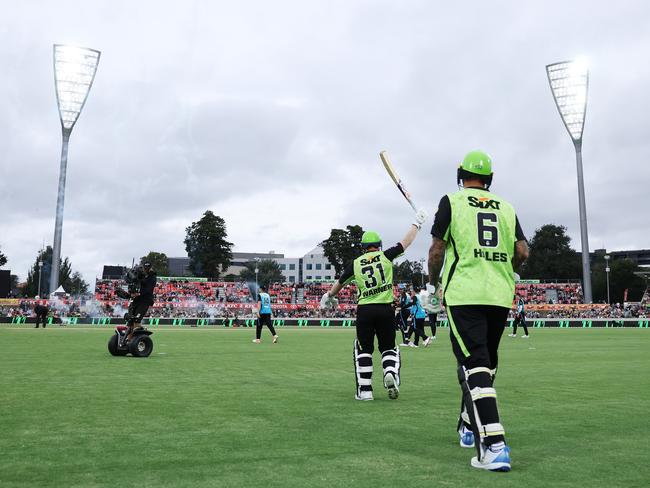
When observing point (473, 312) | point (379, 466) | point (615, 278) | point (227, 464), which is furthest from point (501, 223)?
point (615, 278)

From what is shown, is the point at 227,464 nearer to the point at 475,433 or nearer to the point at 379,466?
the point at 379,466

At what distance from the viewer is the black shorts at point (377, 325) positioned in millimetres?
8211

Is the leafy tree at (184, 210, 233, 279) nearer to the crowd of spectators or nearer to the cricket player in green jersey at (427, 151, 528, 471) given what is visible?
the crowd of spectators

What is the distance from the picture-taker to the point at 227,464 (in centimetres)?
410

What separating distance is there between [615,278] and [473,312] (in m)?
120

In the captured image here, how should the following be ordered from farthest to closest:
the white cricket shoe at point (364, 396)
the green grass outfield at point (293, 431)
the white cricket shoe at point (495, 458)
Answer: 1. the white cricket shoe at point (364, 396)
2. the white cricket shoe at point (495, 458)
3. the green grass outfield at point (293, 431)

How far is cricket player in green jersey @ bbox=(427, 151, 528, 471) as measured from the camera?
4.61 metres

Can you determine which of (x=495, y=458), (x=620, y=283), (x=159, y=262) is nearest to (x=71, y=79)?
(x=495, y=458)

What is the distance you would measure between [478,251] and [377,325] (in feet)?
11.7

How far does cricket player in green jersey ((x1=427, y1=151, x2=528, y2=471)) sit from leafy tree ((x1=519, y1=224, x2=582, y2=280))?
109905mm

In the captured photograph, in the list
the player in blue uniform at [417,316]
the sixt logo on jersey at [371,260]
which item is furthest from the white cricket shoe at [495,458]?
the player in blue uniform at [417,316]

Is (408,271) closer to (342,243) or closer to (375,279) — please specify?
(342,243)

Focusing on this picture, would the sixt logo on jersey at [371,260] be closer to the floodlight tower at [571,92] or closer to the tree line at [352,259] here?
the floodlight tower at [571,92]

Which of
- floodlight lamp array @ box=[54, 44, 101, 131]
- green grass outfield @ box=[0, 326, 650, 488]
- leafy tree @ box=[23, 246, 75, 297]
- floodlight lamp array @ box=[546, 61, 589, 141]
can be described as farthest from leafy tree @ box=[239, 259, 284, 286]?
green grass outfield @ box=[0, 326, 650, 488]
